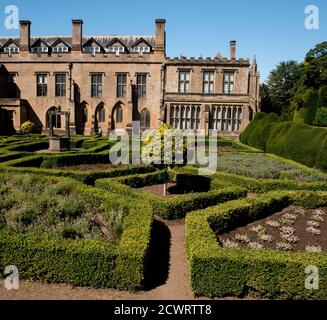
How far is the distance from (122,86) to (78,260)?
31.6 m

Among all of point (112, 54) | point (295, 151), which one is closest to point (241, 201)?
point (295, 151)

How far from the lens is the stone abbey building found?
3491cm

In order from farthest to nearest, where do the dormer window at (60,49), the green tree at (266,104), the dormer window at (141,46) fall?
the green tree at (266,104), the dormer window at (60,49), the dormer window at (141,46)

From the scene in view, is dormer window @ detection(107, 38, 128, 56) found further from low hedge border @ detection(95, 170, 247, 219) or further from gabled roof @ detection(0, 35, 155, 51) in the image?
low hedge border @ detection(95, 170, 247, 219)

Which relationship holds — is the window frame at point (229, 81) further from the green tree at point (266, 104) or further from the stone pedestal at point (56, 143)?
the green tree at point (266, 104)

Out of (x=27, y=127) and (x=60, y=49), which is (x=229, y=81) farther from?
(x=27, y=127)

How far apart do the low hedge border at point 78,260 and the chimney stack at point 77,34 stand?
32237 millimetres

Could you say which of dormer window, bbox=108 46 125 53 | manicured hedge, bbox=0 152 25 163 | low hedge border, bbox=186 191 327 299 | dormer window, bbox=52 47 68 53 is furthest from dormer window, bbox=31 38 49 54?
low hedge border, bbox=186 191 327 299

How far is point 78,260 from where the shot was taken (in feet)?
20.4

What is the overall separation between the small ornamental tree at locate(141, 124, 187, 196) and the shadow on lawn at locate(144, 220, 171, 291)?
2.65 meters

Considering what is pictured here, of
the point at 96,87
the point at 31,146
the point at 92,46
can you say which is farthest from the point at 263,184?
the point at 92,46

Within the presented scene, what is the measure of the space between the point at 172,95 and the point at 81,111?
9.57m

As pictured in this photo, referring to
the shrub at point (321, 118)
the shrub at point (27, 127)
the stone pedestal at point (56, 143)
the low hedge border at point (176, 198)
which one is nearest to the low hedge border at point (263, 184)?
the low hedge border at point (176, 198)

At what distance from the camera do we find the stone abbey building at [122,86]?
34906 millimetres
